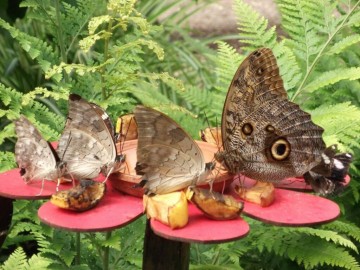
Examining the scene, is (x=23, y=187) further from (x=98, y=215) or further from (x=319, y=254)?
(x=319, y=254)

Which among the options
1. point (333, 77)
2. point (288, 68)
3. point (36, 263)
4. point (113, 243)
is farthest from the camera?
point (288, 68)

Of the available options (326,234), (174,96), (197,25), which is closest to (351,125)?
(326,234)

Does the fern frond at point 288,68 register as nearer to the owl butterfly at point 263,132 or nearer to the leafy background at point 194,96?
the leafy background at point 194,96

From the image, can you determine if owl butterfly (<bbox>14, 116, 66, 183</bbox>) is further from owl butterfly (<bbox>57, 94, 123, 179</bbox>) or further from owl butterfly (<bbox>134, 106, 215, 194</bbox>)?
owl butterfly (<bbox>134, 106, 215, 194</bbox>)

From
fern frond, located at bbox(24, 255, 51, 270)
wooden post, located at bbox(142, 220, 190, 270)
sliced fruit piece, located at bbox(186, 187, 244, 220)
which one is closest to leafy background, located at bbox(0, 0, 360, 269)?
fern frond, located at bbox(24, 255, 51, 270)

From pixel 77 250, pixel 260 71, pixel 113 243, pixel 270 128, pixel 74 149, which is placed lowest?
pixel 77 250

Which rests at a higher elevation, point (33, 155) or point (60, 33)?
point (60, 33)

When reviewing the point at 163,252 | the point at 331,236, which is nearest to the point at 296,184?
the point at 331,236
